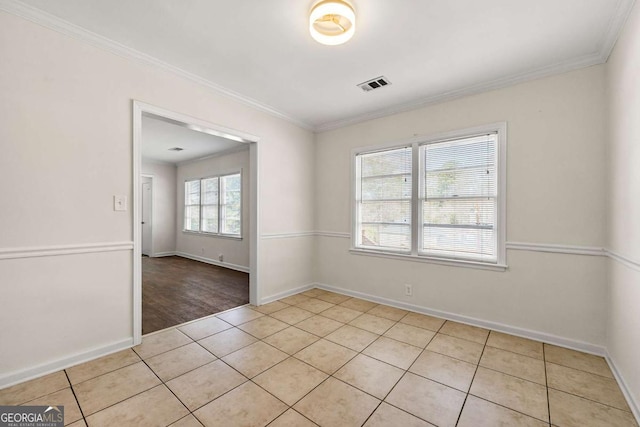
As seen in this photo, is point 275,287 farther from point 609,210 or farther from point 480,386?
point 609,210

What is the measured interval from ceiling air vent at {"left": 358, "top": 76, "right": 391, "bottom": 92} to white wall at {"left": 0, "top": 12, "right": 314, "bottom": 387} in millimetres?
2006

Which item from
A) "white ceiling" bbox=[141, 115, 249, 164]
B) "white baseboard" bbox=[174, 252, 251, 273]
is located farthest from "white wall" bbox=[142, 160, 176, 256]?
"white baseboard" bbox=[174, 252, 251, 273]

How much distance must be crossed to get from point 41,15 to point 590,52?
14.6ft

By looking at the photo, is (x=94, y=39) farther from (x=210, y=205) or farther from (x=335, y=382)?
(x=210, y=205)

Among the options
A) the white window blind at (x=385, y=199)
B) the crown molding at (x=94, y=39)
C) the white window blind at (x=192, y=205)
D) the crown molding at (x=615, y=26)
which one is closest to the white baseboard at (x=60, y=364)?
the crown molding at (x=94, y=39)

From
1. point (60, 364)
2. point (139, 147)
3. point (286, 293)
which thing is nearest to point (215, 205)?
point (286, 293)

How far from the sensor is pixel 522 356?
236 cm

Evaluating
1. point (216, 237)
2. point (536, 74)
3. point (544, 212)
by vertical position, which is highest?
point (536, 74)

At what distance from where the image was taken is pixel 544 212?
2.63m

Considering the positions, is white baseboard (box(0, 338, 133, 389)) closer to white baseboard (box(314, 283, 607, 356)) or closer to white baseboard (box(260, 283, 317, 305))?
white baseboard (box(260, 283, 317, 305))

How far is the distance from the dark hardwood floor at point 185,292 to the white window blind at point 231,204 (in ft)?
3.16

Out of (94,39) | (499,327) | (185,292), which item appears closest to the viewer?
(94,39)

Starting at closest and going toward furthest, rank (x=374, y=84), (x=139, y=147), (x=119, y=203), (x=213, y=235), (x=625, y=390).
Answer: (x=625, y=390) → (x=119, y=203) → (x=139, y=147) → (x=374, y=84) → (x=213, y=235)

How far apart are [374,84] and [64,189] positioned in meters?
3.05
